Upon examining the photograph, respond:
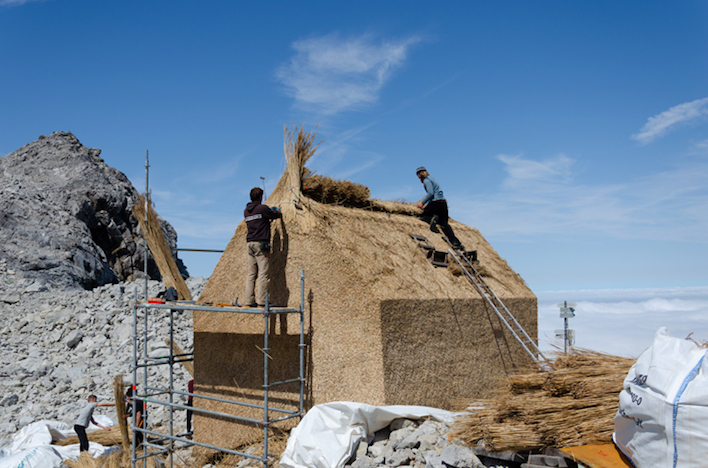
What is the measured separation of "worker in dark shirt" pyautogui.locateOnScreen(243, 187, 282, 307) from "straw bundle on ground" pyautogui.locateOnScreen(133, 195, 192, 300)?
327cm

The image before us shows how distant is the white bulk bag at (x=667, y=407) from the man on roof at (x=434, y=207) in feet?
17.4

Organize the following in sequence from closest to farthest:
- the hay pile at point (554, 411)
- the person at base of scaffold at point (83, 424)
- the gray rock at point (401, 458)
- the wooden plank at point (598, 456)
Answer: the wooden plank at point (598, 456), the hay pile at point (554, 411), the gray rock at point (401, 458), the person at base of scaffold at point (83, 424)

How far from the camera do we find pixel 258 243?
7.01 m

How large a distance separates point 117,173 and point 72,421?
2877 cm

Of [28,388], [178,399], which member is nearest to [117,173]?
[28,388]

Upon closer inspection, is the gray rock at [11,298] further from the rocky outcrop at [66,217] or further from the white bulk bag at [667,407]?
the white bulk bag at [667,407]

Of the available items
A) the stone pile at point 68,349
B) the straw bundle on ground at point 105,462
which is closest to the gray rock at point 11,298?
the stone pile at point 68,349

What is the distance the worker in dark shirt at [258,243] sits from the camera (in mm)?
7020

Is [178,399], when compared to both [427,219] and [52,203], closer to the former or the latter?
[427,219]

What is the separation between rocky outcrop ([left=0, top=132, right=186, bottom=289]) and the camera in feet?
81.8

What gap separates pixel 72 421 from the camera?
11797 mm

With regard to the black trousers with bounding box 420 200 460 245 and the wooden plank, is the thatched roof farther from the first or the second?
the wooden plank

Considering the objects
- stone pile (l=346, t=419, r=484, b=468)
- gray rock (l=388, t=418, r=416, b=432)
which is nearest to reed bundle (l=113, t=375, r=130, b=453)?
stone pile (l=346, t=419, r=484, b=468)

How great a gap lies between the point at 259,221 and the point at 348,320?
1765mm
